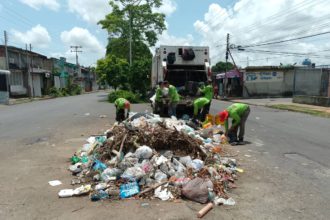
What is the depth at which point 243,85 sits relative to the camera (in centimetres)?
3500

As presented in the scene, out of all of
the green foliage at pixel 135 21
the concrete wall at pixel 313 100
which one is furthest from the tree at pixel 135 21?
the concrete wall at pixel 313 100

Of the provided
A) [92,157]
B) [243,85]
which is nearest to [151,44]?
[243,85]

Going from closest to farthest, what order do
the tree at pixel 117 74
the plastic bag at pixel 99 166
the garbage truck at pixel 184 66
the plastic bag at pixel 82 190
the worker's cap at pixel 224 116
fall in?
the plastic bag at pixel 82 190 → the plastic bag at pixel 99 166 → the worker's cap at pixel 224 116 → the garbage truck at pixel 184 66 → the tree at pixel 117 74

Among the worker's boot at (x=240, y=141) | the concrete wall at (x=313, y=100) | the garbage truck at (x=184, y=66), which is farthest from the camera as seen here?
the concrete wall at (x=313, y=100)

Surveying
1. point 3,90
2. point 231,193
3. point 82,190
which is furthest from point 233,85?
point 82,190

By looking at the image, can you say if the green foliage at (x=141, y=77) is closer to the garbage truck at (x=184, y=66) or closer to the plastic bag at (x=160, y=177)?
the garbage truck at (x=184, y=66)

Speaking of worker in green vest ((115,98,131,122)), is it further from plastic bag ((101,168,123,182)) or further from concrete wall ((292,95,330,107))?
concrete wall ((292,95,330,107))

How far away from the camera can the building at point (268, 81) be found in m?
34.8

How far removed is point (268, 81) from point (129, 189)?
32370 mm

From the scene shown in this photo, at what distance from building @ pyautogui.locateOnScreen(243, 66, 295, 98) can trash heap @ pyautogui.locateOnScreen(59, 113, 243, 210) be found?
28784 millimetres

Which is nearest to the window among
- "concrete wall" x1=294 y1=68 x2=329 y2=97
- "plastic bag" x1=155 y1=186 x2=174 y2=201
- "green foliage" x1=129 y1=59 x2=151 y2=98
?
"green foliage" x1=129 y1=59 x2=151 y2=98

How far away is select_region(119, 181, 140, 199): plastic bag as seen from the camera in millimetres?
4883

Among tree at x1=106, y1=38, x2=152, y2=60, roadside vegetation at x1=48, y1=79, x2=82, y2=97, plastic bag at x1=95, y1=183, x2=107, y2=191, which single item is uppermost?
tree at x1=106, y1=38, x2=152, y2=60

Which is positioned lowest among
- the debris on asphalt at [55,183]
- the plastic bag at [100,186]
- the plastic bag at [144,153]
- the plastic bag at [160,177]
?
the debris on asphalt at [55,183]
